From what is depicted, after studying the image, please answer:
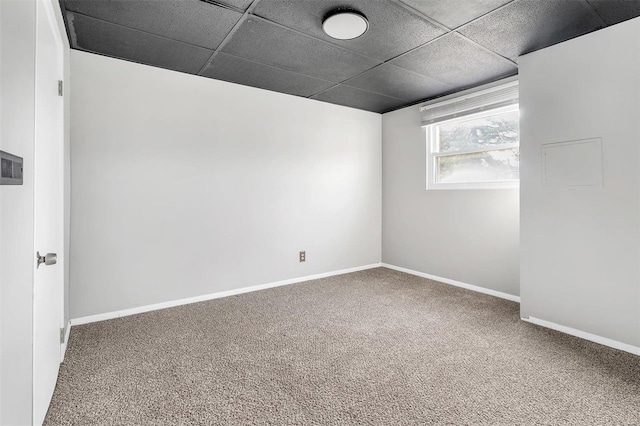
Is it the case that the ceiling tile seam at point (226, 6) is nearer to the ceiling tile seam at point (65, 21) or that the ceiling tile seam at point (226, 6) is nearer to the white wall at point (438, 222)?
the ceiling tile seam at point (65, 21)

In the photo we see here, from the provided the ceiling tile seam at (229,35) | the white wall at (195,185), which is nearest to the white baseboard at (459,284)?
the white wall at (195,185)

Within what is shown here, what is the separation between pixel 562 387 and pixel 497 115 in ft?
8.61

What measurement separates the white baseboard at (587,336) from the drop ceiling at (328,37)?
2182mm

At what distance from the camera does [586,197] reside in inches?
94.0

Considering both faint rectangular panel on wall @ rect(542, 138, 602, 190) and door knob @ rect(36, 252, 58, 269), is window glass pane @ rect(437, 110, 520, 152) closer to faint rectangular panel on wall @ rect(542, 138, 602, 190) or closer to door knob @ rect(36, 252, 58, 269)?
faint rectangular panel on wall @ rect(542, 138, 602, 190)

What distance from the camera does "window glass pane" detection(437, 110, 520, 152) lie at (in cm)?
338

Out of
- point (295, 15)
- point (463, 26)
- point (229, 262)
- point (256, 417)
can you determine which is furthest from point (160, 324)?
point (463, 26)

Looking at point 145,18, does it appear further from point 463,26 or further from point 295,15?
point 463,26

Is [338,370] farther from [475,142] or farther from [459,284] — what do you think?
[475,142]

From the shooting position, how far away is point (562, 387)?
183 cm

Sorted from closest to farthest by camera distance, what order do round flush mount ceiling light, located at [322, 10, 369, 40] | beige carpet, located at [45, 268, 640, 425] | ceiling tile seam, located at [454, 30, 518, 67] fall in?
beige carpet, located at [45, 268, 640, 425]
round flush mount ceiling light, located at [322, 10, 369, 40]
ceiling tile seam, located at [454, 30, 518, 67]

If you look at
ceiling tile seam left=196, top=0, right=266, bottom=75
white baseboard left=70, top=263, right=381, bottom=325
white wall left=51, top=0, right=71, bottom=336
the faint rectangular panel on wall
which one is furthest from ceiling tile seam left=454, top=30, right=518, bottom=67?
white baseboard left=70, top=263, right=381, bottom=325

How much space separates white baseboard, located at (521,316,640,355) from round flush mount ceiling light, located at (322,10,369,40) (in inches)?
104

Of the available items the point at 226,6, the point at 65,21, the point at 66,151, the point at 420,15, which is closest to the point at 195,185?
the point at 66,151
